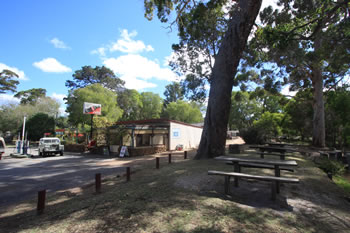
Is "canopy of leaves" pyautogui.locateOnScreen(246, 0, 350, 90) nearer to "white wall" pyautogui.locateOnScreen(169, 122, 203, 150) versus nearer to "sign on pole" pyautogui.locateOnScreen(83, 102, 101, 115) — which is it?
"white wall" pyautogui.locateOnScreen(169, 122, 203, 150)

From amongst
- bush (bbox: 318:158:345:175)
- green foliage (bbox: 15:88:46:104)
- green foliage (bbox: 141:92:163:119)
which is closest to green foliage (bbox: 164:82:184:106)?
green foliage (bbox: 141:92:163:119)

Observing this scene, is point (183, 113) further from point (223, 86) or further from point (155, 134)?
point (223, 86)

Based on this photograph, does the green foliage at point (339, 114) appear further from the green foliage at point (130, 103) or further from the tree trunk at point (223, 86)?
the green foliage at point (130, 103)

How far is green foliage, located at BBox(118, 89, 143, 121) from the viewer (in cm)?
4919

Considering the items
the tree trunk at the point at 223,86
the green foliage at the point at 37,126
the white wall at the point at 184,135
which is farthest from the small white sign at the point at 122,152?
the green foliage at the point at 37,126

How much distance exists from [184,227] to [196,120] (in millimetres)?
50757

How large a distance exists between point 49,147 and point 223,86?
1654 centimetres

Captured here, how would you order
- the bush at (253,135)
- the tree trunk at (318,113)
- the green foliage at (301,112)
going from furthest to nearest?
the bush at (253,135) < the green foliage at (301,112) < the tree trunk at (318,113)

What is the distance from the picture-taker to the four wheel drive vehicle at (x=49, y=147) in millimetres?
17109

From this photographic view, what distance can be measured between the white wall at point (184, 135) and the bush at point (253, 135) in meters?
6.34

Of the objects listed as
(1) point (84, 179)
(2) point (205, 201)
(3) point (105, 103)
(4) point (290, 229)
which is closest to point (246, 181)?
(2) point (205, 201)

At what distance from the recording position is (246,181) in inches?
219

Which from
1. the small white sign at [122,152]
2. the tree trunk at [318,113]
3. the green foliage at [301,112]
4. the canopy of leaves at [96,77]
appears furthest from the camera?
the canopy of leaves at [96,77]

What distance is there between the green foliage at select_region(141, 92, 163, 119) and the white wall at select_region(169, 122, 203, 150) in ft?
89.5
